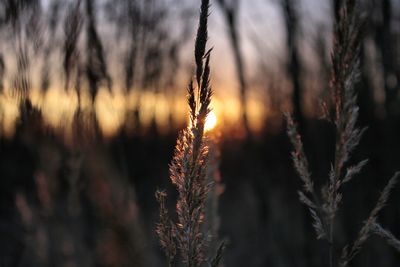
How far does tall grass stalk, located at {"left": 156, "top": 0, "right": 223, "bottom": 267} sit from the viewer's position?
121cm

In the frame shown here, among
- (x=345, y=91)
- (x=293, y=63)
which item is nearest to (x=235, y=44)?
(x=293, y=63)

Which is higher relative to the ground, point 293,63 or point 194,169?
point 293,63

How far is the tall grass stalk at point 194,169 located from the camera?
121 centimetres

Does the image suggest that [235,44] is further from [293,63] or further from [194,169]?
[194,169]

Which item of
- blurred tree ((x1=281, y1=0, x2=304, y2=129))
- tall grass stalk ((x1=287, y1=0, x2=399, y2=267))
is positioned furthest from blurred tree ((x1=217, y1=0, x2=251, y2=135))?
tall grass stalk ((x1=287, y1=0, x2=399, y2=267))

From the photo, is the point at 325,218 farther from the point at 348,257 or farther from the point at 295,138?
the point at 295,138

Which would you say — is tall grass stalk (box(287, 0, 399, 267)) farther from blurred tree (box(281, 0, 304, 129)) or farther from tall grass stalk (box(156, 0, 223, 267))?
blurred tree (box(281, 0, 304, 129))

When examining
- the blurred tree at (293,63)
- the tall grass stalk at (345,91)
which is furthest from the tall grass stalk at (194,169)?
the blurred tree at (293,63)

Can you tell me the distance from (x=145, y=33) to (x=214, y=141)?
1.35 m

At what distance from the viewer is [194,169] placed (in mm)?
1258

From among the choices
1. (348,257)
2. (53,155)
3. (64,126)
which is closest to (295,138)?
(348,257)

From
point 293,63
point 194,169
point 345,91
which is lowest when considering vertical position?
point 194,169

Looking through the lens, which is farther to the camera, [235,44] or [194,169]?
[235,44]

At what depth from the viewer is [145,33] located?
3.20 metres
